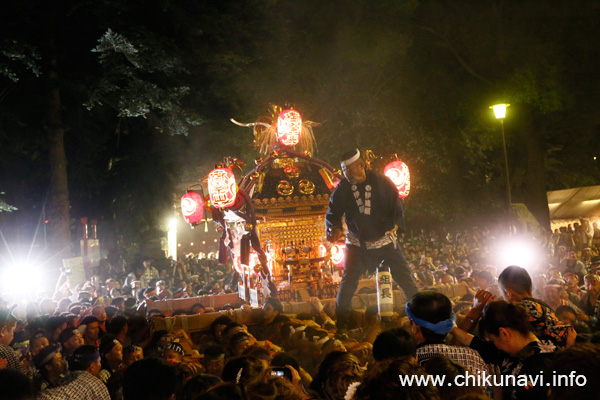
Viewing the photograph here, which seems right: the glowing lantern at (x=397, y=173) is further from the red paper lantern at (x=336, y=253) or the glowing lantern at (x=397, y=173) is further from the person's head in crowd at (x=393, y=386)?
the person's head in crowd at (x=393, y=386)

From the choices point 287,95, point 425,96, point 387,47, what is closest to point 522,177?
point 425,96

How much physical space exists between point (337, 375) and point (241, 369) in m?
0.75

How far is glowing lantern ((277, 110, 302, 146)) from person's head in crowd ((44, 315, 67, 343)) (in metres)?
6.48

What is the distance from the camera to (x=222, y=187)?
11625mm

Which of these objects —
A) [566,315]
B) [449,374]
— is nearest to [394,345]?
[449,374]

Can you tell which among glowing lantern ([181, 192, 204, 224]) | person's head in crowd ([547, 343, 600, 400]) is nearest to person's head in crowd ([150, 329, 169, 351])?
person's head in crowd ([547, 343, 600, 400])

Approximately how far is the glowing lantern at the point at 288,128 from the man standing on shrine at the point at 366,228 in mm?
4788

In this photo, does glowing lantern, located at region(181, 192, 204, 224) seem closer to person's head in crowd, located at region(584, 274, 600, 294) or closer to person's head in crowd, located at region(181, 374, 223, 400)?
person's head in crowd, located at region(584, 274, 600, 294)

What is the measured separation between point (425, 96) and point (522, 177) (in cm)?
724

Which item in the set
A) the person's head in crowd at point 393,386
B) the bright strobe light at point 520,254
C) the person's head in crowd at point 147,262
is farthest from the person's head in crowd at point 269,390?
the person's head in crowd at point 147,262

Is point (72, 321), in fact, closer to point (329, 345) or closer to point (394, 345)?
point (329, 345)

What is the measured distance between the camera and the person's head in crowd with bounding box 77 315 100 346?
6797 millimetres

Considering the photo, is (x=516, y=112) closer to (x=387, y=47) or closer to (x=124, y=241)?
(x=387, y=47)

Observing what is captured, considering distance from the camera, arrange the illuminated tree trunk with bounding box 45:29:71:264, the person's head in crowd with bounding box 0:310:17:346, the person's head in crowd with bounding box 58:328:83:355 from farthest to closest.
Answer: the illuminated tree trunk with bounding box 45:29:71:264 → the person's head in crowd with bounding box 0:310:17:346 → the person's head in crowd with bounding box 58:328:83:355
